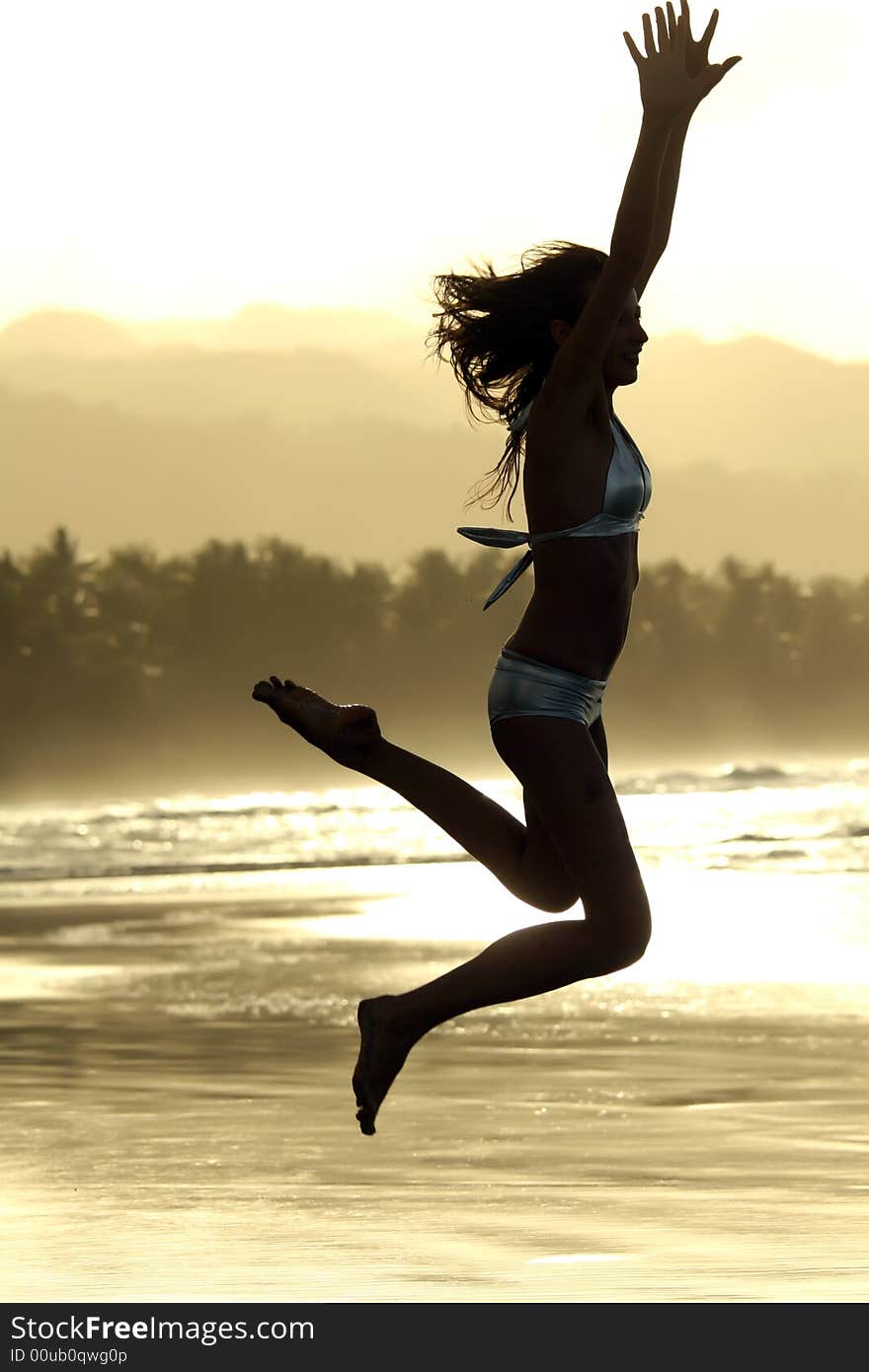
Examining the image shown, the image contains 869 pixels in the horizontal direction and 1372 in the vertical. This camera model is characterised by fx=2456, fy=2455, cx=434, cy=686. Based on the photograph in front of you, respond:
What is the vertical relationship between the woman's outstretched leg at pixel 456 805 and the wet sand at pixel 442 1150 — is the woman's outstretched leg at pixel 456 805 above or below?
above

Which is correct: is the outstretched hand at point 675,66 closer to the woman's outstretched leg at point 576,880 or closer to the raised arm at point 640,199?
the raised arm at point 640,199

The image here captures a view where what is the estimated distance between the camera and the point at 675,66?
562 centimetres

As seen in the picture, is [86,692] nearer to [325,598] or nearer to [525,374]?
[325,598]

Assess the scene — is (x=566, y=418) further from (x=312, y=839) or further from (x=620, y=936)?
(x=312, y=839)

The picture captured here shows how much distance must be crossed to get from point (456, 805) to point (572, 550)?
2.34ft

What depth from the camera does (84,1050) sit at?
1060 centimetres

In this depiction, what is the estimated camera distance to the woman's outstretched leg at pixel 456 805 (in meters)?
5.87

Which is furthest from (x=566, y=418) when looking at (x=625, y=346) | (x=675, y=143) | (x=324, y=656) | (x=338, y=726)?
(x=324, y=656)

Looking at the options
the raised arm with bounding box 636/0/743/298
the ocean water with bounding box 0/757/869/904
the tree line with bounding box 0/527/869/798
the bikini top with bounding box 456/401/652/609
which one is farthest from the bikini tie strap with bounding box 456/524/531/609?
the tree line with bounding box 0/527/869/798

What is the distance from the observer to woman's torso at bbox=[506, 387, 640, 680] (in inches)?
223

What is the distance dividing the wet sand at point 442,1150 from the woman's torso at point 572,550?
5.77 feet

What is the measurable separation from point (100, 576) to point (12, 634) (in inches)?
193

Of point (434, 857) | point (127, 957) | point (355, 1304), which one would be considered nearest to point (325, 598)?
point (434, 857)

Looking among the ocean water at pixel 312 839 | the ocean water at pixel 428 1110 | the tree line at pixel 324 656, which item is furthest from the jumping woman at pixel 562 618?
the tree line at pixel 324 656
